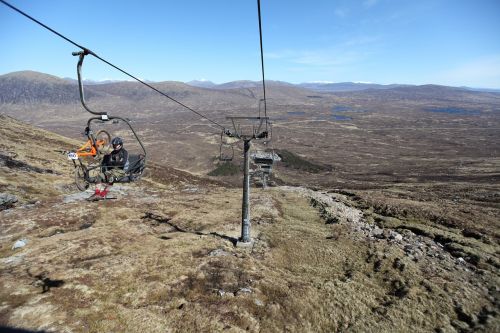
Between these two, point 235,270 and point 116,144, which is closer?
point 235,270

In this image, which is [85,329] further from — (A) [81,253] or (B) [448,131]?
(B) [448,131]

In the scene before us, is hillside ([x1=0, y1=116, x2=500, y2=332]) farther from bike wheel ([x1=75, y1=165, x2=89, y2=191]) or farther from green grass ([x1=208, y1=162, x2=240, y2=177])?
green grass ([x1=208, y1=162, x2=240, y2=177])

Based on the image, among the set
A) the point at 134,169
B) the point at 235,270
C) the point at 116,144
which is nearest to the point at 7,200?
the point at 134,169

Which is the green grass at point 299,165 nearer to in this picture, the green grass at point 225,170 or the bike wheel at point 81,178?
the green grass at point 225,170

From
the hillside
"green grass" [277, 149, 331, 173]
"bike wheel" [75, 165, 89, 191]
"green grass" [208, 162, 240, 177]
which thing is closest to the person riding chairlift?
"bike wheel" [75, 165, 89, 191]

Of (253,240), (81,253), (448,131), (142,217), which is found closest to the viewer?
(81,253)

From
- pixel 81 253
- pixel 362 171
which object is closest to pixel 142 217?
pixel 81 253

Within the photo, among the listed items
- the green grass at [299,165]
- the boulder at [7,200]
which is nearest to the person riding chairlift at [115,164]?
the boulder at [7,200]

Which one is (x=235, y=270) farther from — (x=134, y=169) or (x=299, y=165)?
(x=299, y=165)
